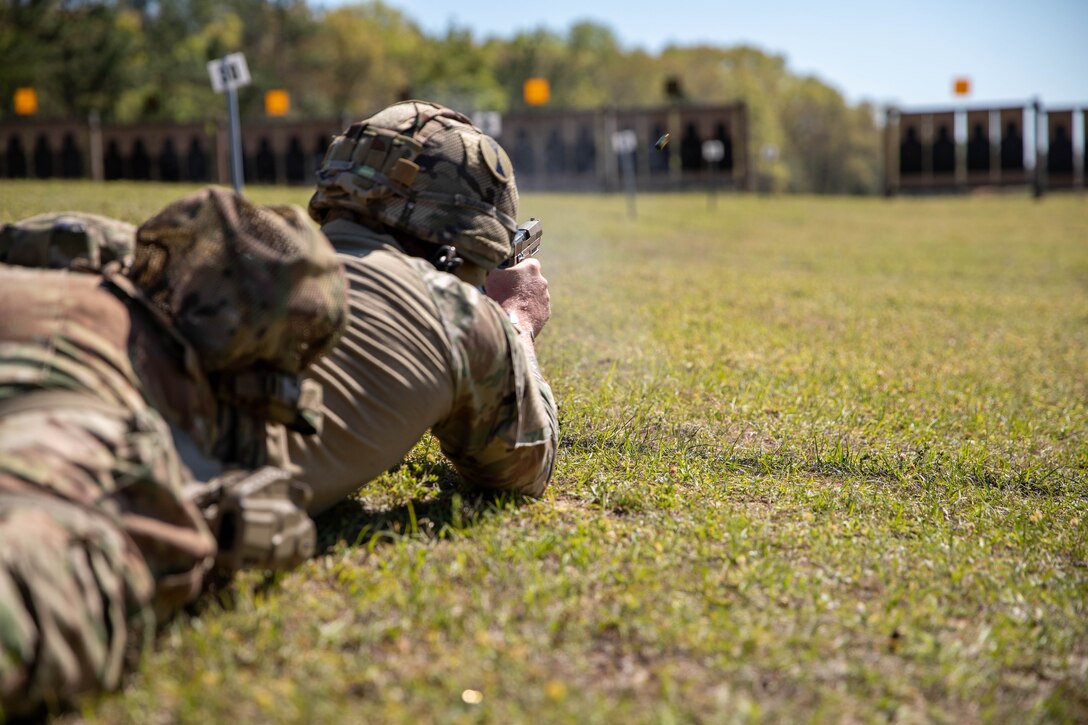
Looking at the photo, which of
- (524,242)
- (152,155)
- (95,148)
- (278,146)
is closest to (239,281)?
(524,242)

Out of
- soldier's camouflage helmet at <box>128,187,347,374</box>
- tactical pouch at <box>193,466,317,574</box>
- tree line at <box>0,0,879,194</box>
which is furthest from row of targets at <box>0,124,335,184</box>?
tactical pouch at <box>193,466,317,574</box>

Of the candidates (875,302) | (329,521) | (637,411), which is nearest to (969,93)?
(875,302)

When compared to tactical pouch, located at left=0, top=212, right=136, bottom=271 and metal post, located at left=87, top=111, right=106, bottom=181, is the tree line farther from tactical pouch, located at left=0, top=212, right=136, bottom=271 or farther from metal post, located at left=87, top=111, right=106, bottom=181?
tactical pouch, located at left=0, top=212, right=136, bottom=271

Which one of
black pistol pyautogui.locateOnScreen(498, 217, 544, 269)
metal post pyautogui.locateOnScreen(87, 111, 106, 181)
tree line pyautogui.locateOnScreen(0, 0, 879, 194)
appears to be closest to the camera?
black pistol pyautogui.locateOnScreen(498, 217, 544, 269)

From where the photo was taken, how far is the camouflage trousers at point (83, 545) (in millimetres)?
1813

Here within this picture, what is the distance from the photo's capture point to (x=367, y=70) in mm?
70438

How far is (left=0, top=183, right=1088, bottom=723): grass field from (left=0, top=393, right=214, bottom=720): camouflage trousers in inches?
7.0

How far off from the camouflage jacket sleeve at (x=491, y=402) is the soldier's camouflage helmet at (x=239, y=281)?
0.54m

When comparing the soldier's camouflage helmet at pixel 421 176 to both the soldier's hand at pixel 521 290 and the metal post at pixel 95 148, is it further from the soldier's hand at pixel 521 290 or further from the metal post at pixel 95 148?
the metal post at pixel 95 148

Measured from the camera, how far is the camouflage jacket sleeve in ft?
9.42

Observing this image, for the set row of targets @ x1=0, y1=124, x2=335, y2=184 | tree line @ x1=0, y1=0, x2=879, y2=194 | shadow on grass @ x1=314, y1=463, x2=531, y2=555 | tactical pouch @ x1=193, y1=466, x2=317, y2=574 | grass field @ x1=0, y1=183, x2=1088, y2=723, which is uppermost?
tree line @ x1=0, y1=0, x2=879, y2=194

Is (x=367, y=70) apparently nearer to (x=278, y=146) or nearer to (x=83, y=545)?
(x=278, y=146)

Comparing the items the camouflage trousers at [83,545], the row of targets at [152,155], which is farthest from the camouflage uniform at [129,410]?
the row of targets at [152,155]

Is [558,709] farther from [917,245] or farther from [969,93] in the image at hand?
[969,93]
